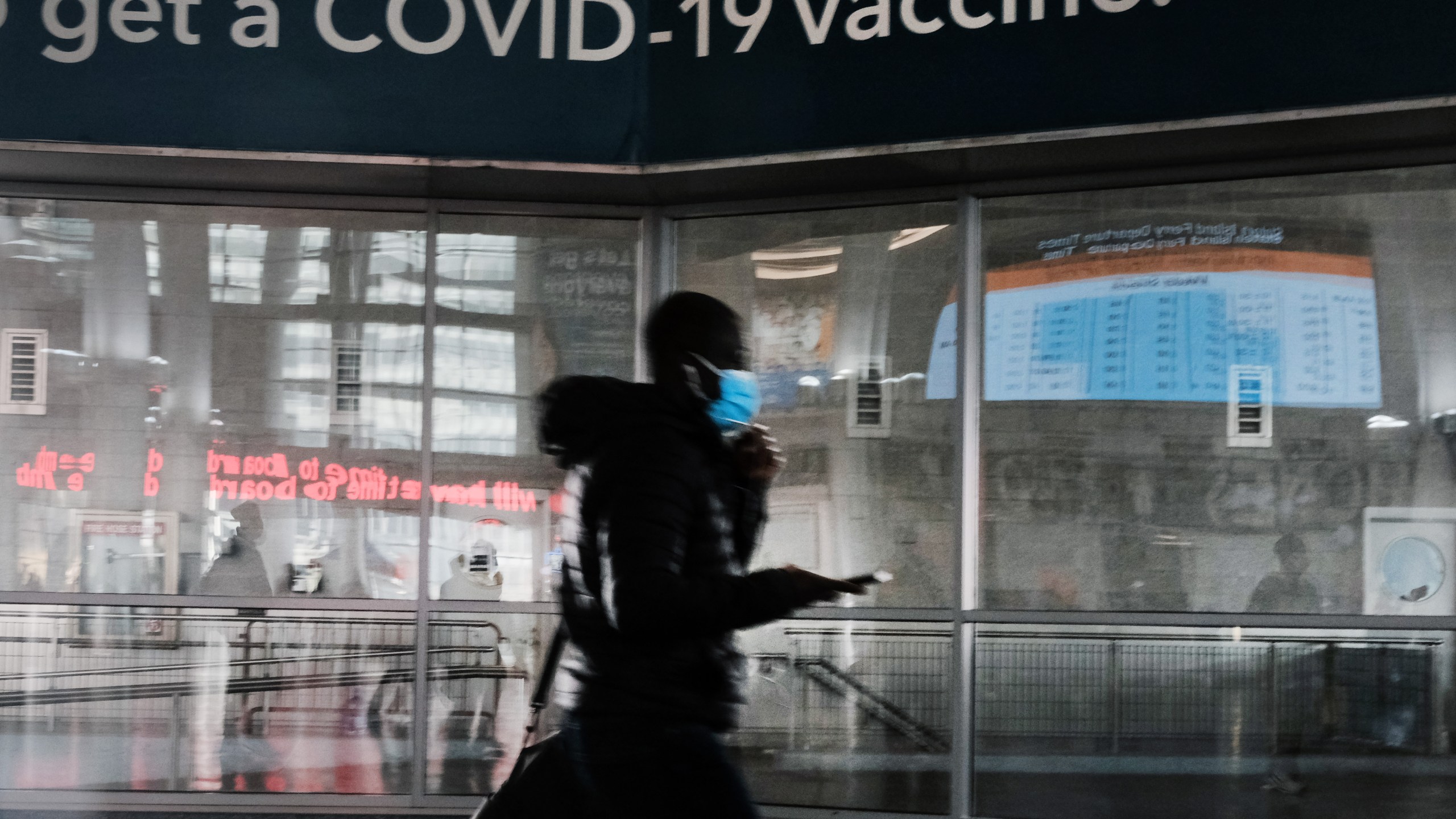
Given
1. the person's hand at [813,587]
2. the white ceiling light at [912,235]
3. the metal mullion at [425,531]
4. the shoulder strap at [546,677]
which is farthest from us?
the metal mullion at [425,531]

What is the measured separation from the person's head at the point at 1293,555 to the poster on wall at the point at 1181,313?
0.54 m

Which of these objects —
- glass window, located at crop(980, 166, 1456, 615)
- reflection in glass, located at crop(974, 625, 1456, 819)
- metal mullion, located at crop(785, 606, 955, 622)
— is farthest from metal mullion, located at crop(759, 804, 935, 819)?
glass window, located at crop(980, 166, 1456, 615)

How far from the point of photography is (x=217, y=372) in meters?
5.95

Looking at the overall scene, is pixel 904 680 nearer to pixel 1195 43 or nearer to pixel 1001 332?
pixel 1001 332

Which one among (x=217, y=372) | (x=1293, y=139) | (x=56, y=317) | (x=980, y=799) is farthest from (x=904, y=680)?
(x=56, y=317)

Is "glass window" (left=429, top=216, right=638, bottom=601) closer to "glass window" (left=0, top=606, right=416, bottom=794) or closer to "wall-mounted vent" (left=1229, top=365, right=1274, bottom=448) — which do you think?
"glass window" (left=0, top=606, right=416, bottom=794)

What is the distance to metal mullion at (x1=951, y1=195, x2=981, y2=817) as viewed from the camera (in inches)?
214

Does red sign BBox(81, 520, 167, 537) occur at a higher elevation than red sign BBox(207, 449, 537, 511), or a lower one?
lower

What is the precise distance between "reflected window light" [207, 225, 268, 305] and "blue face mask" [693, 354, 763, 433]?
4039 mm

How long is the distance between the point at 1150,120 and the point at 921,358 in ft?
4.49

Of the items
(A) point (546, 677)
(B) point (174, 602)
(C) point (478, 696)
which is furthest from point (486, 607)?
(A) point (546, 677)

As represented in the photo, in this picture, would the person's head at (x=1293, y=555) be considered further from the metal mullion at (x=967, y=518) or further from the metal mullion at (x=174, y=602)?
the metal mullion at (x=174, y=602)

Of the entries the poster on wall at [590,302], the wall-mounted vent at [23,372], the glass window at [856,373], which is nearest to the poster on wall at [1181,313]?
the glass window at [856,373]

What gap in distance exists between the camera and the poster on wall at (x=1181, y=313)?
5.18 m
